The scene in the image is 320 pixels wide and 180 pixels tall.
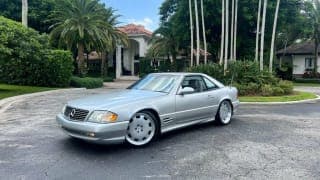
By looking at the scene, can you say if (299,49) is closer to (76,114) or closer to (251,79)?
(251,79)

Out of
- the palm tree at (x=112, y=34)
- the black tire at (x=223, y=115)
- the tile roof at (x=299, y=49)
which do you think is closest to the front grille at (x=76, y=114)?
the black tire at (x=223, y=115)

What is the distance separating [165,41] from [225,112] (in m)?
27.8

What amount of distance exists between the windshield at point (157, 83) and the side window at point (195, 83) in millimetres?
254

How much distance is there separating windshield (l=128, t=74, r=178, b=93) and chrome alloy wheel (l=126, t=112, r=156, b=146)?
993mm

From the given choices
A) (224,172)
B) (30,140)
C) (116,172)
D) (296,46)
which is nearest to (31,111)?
(30,140)

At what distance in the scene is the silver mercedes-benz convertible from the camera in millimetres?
5945

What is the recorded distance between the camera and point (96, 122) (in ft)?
19.3

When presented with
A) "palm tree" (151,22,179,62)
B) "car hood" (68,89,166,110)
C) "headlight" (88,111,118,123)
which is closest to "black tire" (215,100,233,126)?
"car hood" (68,89,166,110)

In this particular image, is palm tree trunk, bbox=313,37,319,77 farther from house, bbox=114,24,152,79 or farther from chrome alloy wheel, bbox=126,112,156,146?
chrome alloy wheel, bbox=126,112,156,146

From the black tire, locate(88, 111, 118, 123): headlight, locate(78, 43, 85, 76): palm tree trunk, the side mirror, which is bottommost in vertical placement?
the black tire

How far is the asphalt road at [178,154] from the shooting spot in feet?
16.4

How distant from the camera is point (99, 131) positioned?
18.9ft

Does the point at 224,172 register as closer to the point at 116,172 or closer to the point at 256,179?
the point at 256,179

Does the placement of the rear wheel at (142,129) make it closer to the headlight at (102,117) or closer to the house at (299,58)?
the headlight at (102,117)
